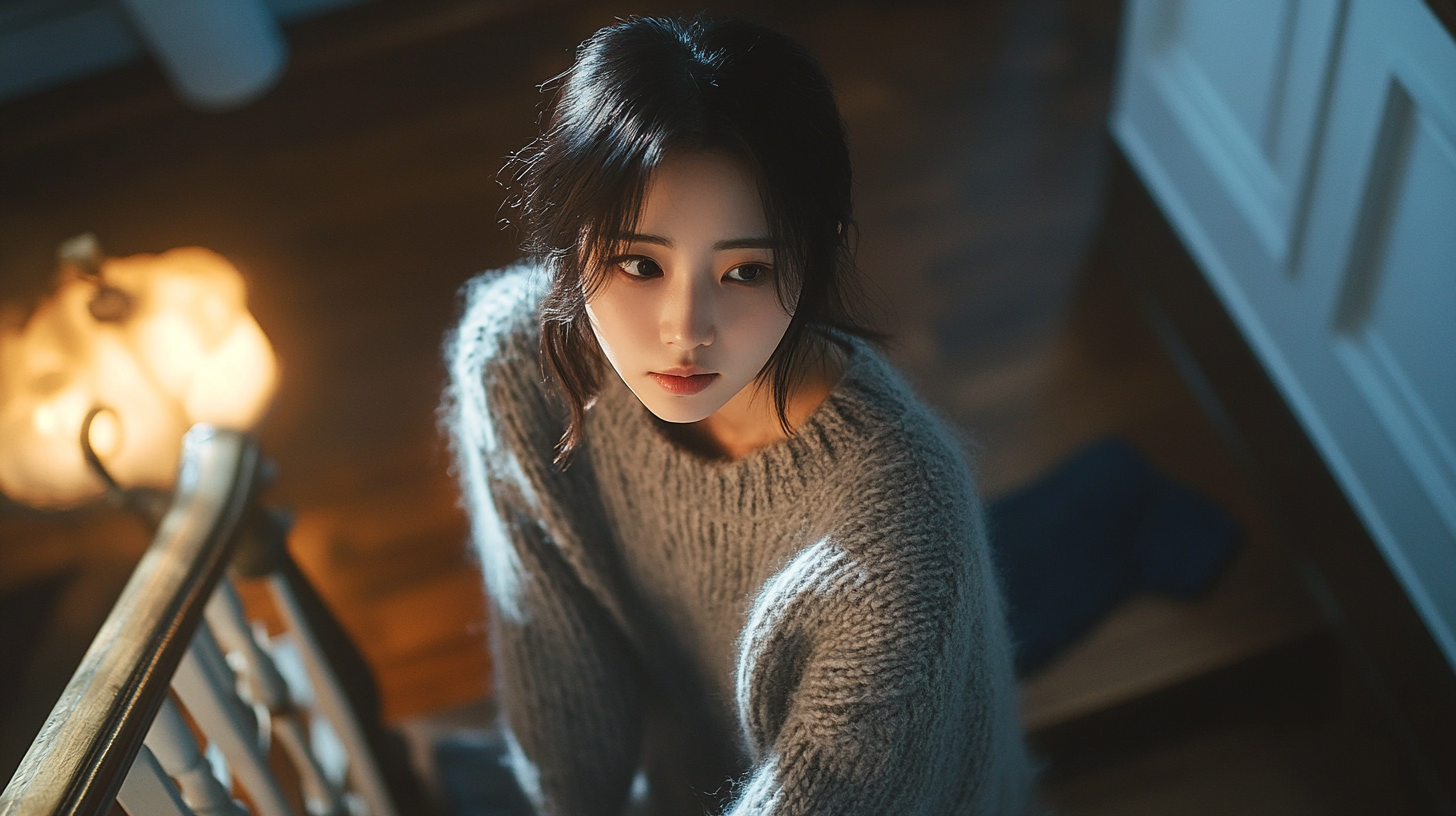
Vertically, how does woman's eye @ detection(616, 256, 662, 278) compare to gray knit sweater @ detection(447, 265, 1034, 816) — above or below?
above

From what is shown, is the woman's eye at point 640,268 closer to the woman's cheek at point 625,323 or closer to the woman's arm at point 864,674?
the woman's cheek at point 625,323

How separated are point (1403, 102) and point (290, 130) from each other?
6.51 feet

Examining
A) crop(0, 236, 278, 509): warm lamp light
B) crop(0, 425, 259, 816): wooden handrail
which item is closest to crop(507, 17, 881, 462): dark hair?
crop(0, 425, 259, 816): wooden handrail

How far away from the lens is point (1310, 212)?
4.79 ft

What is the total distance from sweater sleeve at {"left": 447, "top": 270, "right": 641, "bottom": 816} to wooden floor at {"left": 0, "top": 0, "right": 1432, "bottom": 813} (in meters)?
0.45

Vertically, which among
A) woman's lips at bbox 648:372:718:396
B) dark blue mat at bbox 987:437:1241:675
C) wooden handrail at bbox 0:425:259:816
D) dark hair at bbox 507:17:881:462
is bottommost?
dark blue mat at bbox 987:437:1241:675

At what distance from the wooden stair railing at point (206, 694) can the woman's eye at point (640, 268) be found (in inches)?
17.7

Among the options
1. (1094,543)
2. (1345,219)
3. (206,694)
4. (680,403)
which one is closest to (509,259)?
(1094,543)

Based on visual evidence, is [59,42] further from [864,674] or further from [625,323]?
[864,674]

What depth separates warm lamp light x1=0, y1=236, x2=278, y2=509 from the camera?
1187 millimetres

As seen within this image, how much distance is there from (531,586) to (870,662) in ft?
1.11

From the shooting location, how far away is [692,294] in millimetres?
729

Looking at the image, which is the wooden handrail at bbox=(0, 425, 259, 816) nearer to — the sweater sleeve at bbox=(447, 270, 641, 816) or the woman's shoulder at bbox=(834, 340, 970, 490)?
the sweater sleeve at bbox=(447, 270, 641, 816)

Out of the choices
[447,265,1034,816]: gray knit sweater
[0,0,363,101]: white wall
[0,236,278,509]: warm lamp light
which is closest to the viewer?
[447,265,1034,816]: gray knit sweater
